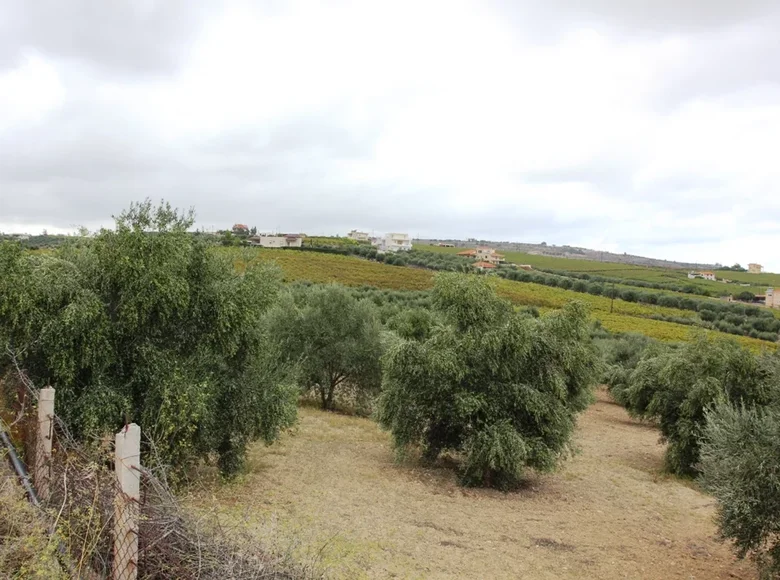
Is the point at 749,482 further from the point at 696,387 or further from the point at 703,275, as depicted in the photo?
the point at 703,275

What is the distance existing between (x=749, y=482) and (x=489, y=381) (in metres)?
7.19

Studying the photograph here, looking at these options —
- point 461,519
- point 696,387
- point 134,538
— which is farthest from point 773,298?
point 134,538

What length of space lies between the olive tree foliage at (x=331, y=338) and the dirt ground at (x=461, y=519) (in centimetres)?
589

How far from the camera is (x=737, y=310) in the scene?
237 ft

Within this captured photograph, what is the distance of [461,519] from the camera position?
41.5 feet

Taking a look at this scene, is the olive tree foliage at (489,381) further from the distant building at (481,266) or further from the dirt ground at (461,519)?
the distant building at (481,266)

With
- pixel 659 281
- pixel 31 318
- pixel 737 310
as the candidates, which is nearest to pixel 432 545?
pixel 31 318

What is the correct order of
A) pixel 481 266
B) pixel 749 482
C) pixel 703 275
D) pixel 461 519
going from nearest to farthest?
1. pixel 749 482
2. pixel 461 519
3. pixel 481 266
4. pixel 703 275

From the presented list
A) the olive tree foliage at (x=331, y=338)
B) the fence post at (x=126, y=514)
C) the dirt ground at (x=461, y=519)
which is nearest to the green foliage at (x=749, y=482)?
the dirt ground at (x=461, y=519)

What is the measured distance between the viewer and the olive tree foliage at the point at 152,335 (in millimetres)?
10305

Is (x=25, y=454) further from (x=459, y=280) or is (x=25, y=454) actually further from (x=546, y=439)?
(x=546, y=439)

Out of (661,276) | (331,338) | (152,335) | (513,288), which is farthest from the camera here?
(661,276)

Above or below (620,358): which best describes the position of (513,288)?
above

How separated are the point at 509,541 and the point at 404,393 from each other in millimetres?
5300
